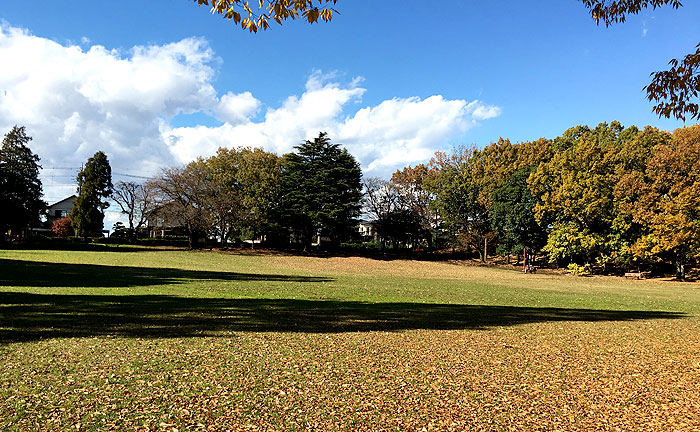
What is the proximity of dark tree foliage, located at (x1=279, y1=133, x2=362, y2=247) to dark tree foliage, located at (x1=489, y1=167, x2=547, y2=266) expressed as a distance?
18.4 meters

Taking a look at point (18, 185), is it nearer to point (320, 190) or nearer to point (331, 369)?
point (320, 190)

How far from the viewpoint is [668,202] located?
3222 cm

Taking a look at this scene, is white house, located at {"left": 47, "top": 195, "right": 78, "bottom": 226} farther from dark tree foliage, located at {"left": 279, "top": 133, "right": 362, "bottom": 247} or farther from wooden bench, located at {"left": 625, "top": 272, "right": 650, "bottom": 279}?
wooden bench, located at {"left": 625, "top": 272, "right": 650, "bottom": 279}

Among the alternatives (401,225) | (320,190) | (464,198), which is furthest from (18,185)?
(464,198)

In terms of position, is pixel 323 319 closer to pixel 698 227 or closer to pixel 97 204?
pixel 698 227

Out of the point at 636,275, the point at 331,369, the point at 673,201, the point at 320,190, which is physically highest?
the point at 320,190

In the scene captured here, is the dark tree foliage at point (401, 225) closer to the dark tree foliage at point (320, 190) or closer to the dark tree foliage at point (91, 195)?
the dark tree foliage at point (320, 190)

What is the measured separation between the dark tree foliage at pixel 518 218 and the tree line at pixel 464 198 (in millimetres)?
119

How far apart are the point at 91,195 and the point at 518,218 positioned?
53.0m

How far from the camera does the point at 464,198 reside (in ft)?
171

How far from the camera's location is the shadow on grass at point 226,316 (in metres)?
8.52

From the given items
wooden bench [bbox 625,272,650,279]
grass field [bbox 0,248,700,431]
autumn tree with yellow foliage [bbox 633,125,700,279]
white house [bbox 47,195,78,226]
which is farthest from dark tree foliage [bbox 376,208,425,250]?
white house [bbox 47,195,78,226]

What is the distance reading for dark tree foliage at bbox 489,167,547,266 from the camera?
42438 mm

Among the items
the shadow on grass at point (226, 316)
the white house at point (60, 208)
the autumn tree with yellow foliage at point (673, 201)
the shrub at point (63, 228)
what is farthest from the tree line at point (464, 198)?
the white house at point (60, 208)
